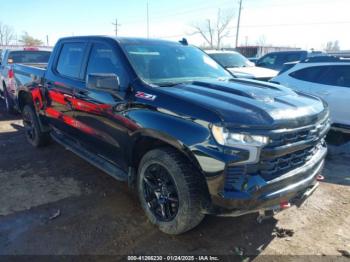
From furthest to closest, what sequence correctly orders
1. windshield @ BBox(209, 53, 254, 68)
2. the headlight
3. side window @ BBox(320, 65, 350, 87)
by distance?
windshield @ BBox(209, 53, 254, 68) < side window @ BBox(320, 65, 350, 87) < the headlight

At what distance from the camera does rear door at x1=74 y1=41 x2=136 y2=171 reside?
131 inches

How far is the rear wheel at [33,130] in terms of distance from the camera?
5566 mm

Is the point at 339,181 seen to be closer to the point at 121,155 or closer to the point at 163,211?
Result: the point at 163,211

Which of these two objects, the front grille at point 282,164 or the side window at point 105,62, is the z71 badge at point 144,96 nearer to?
the side window at point 105,62

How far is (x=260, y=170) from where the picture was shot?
2.51 m

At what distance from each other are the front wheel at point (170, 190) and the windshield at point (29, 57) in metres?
7.43

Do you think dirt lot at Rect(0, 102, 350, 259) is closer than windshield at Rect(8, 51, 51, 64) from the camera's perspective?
Yes

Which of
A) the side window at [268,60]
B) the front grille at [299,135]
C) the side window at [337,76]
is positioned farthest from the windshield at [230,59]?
the front grille at [299,135]

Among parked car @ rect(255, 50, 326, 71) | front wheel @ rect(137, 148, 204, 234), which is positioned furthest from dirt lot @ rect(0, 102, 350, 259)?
parked car @ rect(255, 50, 326, 71)

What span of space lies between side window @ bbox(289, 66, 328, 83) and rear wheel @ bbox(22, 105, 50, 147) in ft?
16.3

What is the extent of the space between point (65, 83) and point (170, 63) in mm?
1546

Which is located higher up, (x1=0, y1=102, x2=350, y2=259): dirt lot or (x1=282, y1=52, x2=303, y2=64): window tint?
(x1=282, y1=52, x2=303, y2=64): window tint

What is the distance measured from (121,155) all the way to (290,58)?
36.7 feet

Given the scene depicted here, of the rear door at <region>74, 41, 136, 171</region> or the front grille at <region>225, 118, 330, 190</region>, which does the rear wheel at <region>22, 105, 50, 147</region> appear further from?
the front grille at <region>225, 118, 330, 190</region>
